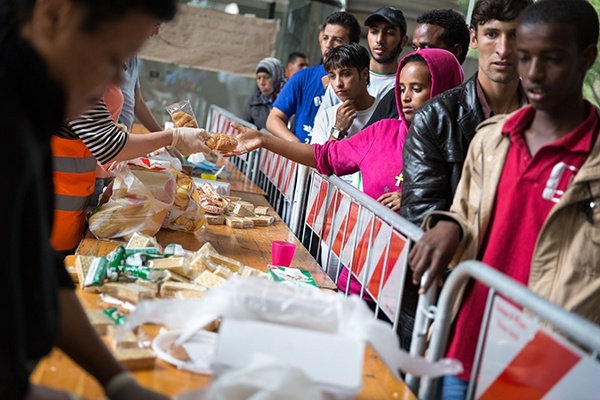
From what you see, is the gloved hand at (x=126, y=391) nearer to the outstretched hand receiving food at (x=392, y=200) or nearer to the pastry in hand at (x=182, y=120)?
the outstretched hand receiving food at (x=392, y=200)

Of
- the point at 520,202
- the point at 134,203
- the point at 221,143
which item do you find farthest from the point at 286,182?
the point at 520,202

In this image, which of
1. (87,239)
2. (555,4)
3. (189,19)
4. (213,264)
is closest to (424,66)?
(555,4)

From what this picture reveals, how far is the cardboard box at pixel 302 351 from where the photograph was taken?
1.60 metres

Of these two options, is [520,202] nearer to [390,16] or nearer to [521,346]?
[521,346]

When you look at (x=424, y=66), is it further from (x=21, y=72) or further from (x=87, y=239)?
(x=21, y=72)

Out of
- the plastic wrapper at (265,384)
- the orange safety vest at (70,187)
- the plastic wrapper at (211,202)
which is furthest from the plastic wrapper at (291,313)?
the plastic wrapper at (211,202)

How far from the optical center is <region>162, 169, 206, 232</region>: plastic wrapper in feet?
12.0

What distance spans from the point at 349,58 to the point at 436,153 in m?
2.08

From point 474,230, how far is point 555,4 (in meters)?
0.71

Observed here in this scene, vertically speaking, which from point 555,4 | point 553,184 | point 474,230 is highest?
point 555,4

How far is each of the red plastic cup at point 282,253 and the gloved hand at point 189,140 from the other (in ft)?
2.75

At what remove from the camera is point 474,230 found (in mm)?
2193

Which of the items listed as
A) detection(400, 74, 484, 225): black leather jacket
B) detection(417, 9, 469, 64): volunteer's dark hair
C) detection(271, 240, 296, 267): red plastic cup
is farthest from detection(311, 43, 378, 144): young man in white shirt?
detection(400, 74, 484, 225): black leather jacket

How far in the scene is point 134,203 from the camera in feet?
11.3
